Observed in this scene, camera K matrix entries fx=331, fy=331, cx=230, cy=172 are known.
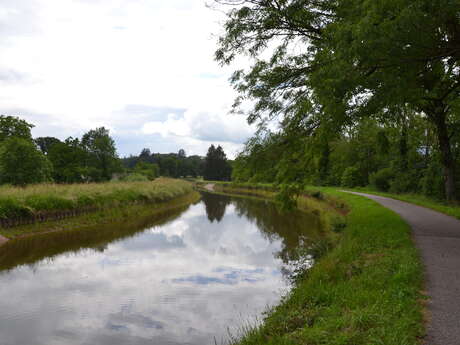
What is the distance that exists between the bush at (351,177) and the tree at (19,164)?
108 ft

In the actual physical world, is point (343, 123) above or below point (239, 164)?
above

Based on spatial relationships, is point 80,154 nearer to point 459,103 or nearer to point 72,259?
point 72,259

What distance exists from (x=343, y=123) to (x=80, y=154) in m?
47.9

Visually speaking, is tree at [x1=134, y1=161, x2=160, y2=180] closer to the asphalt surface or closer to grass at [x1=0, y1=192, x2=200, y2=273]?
grass at [x1=0, y1=192, x2=200, y2=273]

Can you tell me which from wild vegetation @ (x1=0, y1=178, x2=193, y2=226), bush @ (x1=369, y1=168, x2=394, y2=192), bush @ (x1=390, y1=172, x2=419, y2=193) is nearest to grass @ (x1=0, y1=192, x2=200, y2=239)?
wild vegetation @ (x1=0, y1=178, x2=193, y2=226)

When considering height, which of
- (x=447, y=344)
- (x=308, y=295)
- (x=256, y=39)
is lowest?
(x=308, y=295)

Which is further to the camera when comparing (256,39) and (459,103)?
(459,103)

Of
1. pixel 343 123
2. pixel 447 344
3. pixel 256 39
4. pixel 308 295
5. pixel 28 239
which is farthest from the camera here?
pixel 28 239

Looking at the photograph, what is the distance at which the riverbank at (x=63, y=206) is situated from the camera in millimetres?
13456

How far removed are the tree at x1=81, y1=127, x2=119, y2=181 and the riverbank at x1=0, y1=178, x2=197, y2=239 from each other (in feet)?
105

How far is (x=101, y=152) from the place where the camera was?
5262 cm

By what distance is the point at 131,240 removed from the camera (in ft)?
47.9

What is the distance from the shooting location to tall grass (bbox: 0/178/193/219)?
1364cm

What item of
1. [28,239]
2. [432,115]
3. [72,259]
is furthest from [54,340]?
[432,115]
